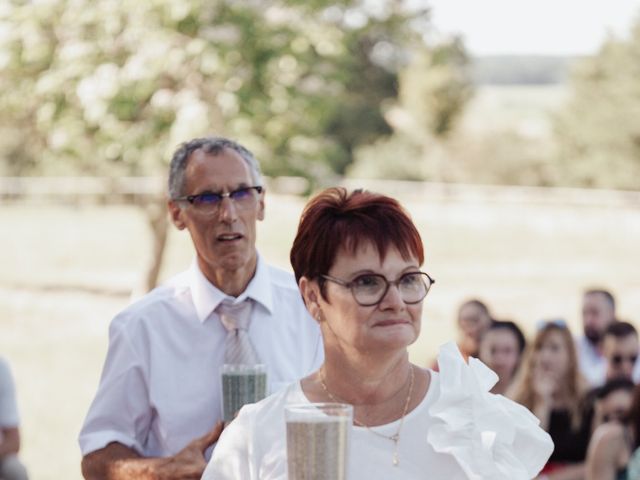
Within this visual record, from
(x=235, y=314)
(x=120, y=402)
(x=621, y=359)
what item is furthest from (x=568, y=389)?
(x=120, y=402)

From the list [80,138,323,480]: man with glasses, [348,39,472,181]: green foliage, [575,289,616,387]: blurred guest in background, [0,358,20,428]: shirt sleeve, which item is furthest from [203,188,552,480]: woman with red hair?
[348,39,472,181]: green foliage

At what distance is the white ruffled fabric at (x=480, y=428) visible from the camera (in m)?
3.01

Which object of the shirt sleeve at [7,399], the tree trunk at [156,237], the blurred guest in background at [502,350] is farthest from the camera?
the tree trunk at [156,237]

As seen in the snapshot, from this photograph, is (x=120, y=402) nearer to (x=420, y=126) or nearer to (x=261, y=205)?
(x=261, y=205)

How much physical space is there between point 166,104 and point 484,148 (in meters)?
41.1

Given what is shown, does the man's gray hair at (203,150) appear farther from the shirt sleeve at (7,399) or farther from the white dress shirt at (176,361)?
the shirt sleeve at (7,399)

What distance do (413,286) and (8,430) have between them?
5.56 metres

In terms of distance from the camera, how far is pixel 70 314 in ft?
91.1

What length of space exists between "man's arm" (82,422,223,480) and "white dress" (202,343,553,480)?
64 centimetres

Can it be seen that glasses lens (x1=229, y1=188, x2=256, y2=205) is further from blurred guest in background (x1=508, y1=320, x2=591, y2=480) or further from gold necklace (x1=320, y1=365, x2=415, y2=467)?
blurred guest in background (x1=508, y1=320, x2=591, y2=480)

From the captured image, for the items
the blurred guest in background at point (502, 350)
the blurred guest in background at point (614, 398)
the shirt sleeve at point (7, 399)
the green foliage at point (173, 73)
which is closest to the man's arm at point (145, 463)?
the shirt sleeve at point (7, 399)

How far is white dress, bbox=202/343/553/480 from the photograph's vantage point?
9.93ft

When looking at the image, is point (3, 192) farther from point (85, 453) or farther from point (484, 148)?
point (85, 453)

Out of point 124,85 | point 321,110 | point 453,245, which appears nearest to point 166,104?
point 124,85
